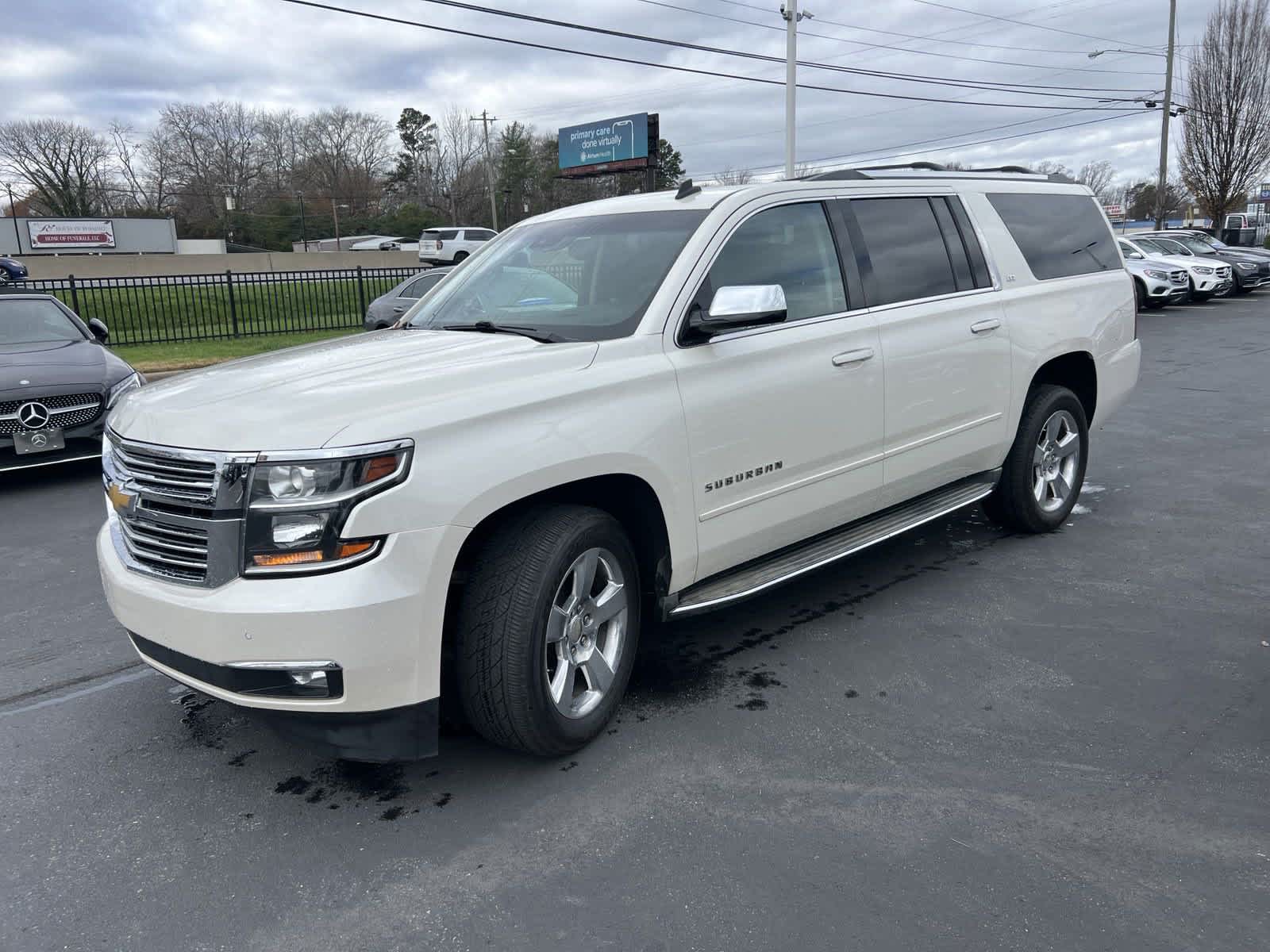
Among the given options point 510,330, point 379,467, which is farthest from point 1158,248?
point 379,467

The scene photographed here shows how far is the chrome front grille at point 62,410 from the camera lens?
7297mm

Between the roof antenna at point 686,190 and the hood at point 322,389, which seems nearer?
the hood at point 322,389

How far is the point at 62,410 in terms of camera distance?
7535 mm

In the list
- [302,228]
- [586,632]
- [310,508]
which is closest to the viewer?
[310,508]

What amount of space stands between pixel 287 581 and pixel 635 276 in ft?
6.03

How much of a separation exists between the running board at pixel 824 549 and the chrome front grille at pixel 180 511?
1617mm

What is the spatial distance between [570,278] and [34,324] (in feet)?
22.4

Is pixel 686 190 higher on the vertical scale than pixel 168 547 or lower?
higher

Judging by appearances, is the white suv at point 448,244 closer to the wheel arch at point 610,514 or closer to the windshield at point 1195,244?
the windshield at point 1195,244

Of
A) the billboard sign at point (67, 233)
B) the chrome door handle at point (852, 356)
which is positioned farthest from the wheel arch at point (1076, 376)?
the billboard sign at point (67, 233)

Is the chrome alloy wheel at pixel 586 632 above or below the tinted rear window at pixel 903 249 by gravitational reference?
below

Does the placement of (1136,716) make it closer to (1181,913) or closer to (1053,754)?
(1053,754)

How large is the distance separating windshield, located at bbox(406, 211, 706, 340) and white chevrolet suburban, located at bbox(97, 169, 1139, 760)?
0.06ft

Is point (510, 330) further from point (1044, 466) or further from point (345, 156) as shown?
point (345, 156)
